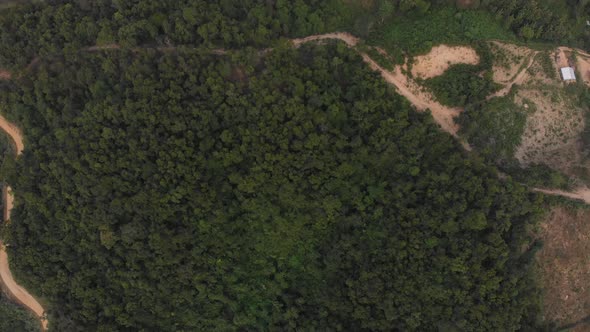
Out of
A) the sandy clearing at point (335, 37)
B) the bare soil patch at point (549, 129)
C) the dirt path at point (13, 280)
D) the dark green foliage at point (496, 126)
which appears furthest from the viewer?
the dirt path at point (13, 280)

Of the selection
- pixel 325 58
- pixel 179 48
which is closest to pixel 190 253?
pixel 179 48

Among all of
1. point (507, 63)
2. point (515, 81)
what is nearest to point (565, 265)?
point (515, 81)

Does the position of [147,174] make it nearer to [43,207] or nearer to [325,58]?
[43,207]

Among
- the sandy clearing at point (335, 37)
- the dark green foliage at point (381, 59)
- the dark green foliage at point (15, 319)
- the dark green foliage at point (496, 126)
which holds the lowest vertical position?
the dark green foliage at point (15, 319)

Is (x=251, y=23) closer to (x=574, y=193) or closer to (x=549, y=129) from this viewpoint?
(x=549, y=129)

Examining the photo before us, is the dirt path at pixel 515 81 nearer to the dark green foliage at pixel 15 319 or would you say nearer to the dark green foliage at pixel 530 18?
the dark green foliage at pixel 530 18

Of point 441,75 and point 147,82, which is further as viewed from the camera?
point 441,75

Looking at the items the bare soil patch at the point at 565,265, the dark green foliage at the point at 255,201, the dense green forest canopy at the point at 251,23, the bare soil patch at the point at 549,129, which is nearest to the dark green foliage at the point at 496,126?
the bare soil patch at the point at 549,129

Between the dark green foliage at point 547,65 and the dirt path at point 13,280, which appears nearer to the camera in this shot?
the dark green foliage at point 547,65
